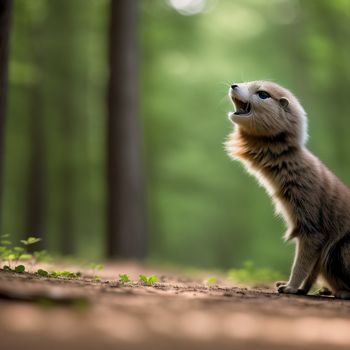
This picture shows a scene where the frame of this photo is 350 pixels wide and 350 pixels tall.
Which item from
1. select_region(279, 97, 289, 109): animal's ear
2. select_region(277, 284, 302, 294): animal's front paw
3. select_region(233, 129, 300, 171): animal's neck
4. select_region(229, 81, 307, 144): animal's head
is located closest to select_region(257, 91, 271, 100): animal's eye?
select_region(229, 81, 307, 144): animal's head

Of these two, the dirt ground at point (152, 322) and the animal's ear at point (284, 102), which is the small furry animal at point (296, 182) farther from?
the dirt ground at point (152, 322)

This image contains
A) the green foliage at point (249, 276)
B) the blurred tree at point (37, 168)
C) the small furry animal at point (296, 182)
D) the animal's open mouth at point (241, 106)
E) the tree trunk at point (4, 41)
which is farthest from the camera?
the blurred tree at point (37, 168)

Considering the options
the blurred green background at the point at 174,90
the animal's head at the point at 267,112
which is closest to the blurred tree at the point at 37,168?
the blurred green background at the point at 174,90

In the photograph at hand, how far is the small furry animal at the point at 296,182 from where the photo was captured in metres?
6.71

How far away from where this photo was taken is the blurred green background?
814 inches

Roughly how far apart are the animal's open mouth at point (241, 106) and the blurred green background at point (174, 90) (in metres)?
12.2

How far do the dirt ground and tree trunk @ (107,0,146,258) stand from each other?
8.77 meters

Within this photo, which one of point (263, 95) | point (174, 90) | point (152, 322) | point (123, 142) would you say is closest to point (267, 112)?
point (263, 95)

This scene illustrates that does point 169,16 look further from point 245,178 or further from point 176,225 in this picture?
point 176,225

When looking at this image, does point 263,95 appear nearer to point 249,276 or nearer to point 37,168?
point 249,276

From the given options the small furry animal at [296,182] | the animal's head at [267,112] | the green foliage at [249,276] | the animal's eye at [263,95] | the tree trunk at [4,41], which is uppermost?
the tree trunk at [4,41]

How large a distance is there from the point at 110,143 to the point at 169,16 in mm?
8380

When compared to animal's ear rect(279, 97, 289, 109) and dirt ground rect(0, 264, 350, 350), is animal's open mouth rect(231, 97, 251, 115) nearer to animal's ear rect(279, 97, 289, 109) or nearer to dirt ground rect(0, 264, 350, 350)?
animal's ear rect(279, 97, 289, 109)

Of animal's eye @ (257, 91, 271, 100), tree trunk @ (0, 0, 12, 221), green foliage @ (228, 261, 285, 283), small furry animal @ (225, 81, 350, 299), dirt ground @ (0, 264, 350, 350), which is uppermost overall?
tree trunk @ (0, 0, 12, 221)
